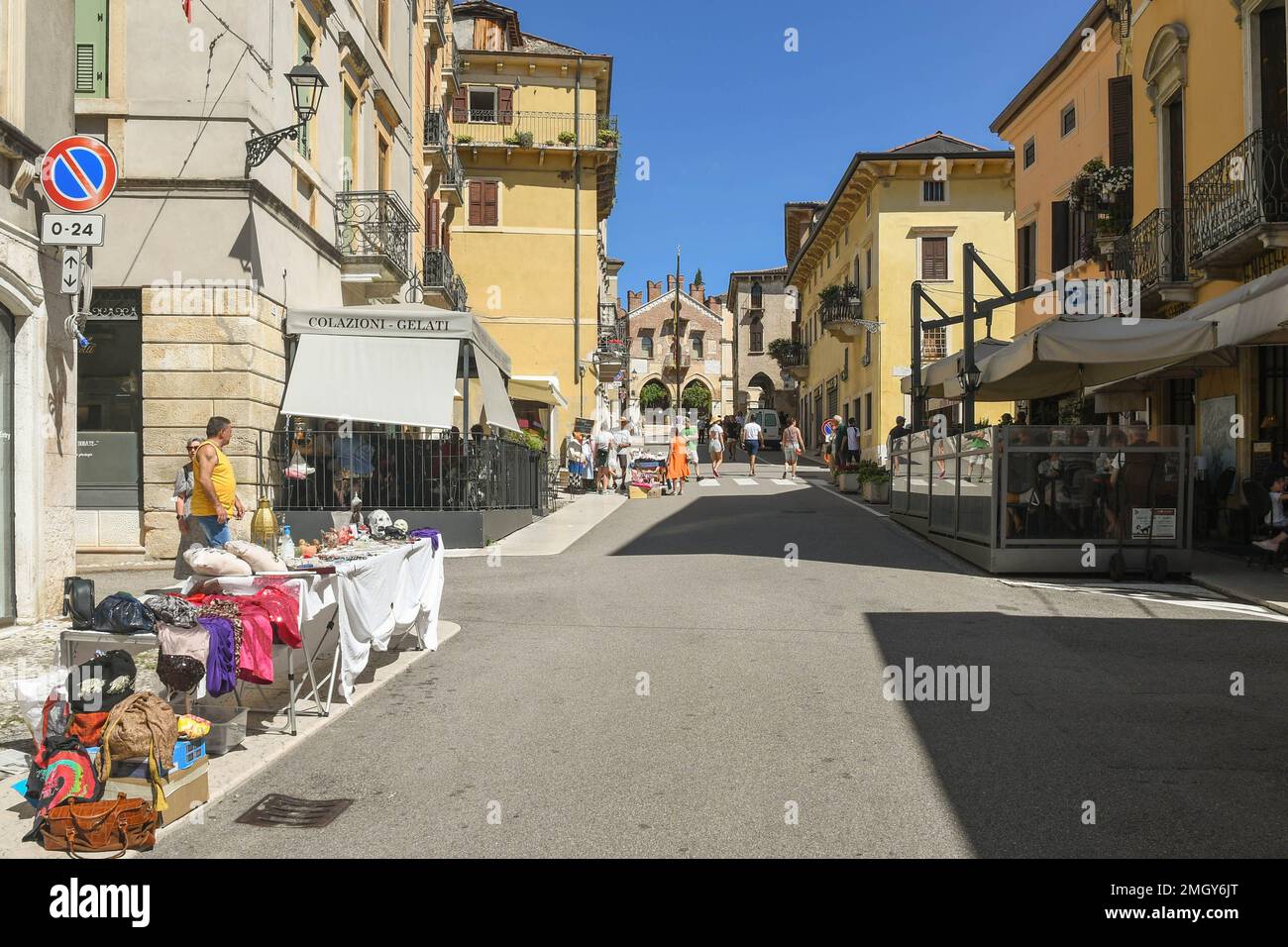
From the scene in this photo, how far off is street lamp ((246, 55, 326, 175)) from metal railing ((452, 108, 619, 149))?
70.8 feet

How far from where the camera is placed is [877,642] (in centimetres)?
860

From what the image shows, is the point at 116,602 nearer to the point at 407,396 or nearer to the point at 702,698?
the point at 702,698

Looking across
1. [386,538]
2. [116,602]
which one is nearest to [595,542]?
[386,538]

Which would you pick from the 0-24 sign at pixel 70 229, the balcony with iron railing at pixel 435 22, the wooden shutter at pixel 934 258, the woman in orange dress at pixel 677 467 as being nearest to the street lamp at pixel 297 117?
the 0-24 sign at pixel 70 229

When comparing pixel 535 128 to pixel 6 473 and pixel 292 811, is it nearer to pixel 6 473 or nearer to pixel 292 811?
pixel 6 473

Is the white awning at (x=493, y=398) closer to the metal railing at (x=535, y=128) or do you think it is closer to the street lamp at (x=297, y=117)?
the street lamp at (x=297, y=117)

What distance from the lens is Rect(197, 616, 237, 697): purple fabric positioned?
551 cm

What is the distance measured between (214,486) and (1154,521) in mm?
9838

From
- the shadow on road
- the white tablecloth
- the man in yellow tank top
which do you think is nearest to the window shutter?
the shadow on road

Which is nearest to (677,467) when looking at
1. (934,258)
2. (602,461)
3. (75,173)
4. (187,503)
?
(602,461)

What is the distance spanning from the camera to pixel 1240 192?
47.6ft

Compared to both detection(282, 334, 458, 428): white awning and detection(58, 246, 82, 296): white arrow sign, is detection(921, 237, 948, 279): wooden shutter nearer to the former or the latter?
detection(282, 334, 458, 428): white awning
